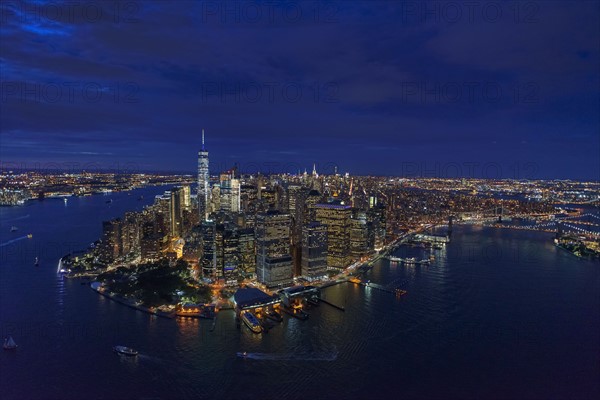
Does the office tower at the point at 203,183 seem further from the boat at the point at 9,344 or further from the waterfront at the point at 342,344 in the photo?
the boat at the point at 9,344

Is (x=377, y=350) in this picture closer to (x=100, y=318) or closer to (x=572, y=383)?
(x=572, y=383)

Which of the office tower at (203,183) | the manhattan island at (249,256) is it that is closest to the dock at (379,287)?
the manhattan island at (249,256)

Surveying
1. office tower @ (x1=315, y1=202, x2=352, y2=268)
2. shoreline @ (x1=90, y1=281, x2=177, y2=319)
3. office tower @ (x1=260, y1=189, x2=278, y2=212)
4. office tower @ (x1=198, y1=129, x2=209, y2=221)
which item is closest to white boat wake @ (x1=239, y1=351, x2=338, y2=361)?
shoreline @ (x1=90, y1=281, x2=177, y2=319)

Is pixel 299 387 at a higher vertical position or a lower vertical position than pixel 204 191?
lower

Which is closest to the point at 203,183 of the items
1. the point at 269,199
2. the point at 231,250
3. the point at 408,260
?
the point at 269,199

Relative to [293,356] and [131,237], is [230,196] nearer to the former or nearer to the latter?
[131,237]

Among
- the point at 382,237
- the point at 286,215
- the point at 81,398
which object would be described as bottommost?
the point at 81,398

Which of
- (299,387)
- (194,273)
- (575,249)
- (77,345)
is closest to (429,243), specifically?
(575,249)
